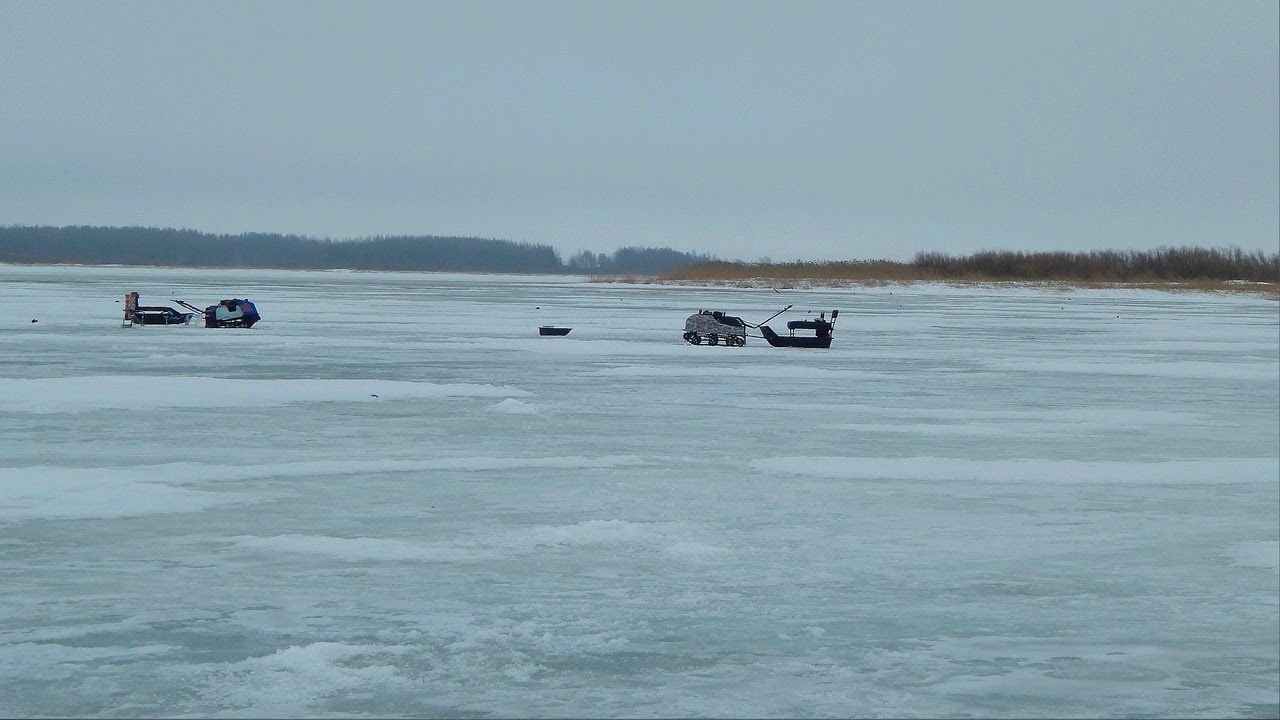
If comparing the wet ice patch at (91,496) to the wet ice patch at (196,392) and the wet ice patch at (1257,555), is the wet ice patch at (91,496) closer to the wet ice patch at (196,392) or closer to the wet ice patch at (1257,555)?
the wet ice patch at (196,392)

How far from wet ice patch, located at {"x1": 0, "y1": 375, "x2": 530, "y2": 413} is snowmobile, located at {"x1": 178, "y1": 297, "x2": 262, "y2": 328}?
13.1 metres

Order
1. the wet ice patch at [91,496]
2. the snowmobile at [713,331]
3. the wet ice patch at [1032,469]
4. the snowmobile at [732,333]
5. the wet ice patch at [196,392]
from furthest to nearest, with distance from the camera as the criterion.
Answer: the snowmobile at [713,331], the snowmobile at [732,333], the wet ice patch at [196,392], the wet ice patch at [1032,469], the wet ice patch at [91,496]

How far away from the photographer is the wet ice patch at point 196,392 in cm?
1372

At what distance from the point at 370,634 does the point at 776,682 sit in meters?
1.65

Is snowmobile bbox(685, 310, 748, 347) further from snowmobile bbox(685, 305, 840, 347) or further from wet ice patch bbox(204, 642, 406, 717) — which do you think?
wet ice patch bbox(204, 642, 406, 717)

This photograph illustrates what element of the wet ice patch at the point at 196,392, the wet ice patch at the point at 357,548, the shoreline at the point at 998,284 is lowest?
the wet ice patch at the point at 357,548

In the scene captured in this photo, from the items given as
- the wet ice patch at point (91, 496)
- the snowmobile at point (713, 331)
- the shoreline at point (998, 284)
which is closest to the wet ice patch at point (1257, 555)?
the wet ice patch at point (91, 496)

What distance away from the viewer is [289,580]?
6.48m

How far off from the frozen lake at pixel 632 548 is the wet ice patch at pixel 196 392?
102mm

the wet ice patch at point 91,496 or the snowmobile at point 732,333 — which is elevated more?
the snowmobile at point 732,333

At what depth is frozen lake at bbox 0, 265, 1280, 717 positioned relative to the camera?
502 cm

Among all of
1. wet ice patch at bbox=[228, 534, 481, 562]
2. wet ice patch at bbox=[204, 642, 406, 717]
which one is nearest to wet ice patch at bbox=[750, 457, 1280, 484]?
wet ice patch at bbox=[228, 534, 481, 562]

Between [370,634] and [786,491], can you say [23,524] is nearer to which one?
[370,634]

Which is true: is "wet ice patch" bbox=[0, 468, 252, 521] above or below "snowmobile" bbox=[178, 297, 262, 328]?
below
